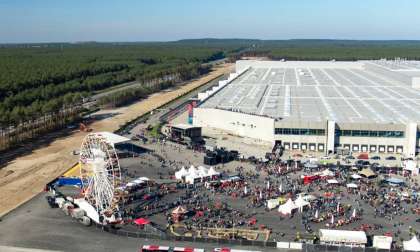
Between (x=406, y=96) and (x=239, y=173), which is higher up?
(x=406, y=96)

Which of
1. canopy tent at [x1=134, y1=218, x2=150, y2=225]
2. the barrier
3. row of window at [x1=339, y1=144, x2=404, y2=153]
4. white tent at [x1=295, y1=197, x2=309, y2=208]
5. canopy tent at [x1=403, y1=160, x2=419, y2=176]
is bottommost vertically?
the barrier

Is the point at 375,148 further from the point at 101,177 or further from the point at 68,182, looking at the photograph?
the point at 68,182

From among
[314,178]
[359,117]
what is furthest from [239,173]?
[359,117]

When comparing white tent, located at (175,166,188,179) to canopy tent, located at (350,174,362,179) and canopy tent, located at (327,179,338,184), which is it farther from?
canopy tent, located at (350,174,362,179)

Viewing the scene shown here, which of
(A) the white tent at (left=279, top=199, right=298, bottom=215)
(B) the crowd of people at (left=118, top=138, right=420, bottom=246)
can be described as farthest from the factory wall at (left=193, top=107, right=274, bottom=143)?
(A) the white tent at (left=279, top=199, right=298, bottom=215)

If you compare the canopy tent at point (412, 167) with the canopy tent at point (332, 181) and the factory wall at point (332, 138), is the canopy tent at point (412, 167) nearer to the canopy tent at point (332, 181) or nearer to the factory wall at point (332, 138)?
the factory wall at point (332, 138)

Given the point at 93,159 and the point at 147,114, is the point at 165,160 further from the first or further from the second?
the point at 147,114
